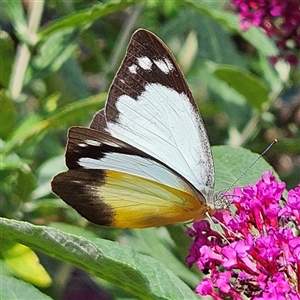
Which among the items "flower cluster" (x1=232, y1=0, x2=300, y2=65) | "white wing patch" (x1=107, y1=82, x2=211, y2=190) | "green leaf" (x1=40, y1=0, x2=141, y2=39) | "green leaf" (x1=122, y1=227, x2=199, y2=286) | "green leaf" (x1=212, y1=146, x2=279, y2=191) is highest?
"green leaf" (x1=40, y1=0, x2=141, y2=39)

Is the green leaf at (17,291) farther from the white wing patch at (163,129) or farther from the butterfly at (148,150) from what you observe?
the white wing patch at (163,129)

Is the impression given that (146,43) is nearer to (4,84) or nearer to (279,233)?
(279,233)

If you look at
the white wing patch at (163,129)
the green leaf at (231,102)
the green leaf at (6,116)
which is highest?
the white wing patch at (163,129)

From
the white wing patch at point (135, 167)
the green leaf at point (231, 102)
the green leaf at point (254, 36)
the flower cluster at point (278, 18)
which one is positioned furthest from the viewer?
the green leaf at point (231, 102)

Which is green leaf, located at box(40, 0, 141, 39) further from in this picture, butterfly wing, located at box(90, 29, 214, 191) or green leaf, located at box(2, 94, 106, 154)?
butterfly wing, located at box(90, 29, 214, 191)

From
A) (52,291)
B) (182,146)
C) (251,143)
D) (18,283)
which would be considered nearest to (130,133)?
(182,146)

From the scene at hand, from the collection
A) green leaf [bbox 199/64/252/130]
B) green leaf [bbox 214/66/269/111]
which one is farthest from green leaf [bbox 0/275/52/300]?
green leaf [bbox 199/64/252/130]

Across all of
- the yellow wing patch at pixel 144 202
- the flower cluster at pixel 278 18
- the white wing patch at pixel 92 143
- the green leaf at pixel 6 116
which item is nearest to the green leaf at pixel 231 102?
the flower cluster at pixel 278 18

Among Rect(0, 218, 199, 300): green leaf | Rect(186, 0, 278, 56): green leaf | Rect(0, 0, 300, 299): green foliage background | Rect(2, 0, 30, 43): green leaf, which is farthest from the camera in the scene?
Rect(186, 0, 278, 56): green leaf
